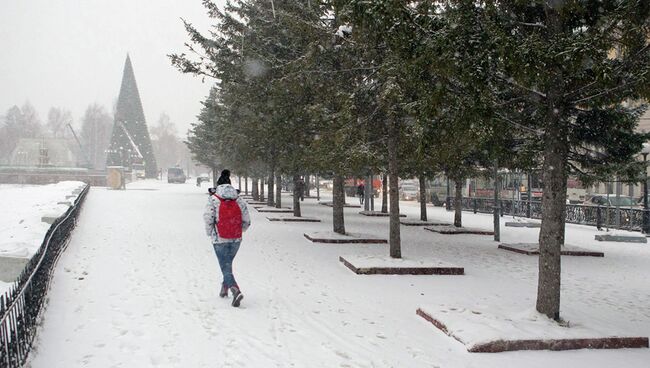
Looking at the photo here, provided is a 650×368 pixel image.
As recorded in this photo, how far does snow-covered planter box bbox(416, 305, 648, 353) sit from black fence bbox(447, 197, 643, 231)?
1512 centimetres

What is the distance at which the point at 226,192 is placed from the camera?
7598 millimetres

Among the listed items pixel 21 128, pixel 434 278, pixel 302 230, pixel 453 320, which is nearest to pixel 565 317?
→ pixel 453 320

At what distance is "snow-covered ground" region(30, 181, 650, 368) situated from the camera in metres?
5.48

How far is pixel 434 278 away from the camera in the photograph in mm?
9930

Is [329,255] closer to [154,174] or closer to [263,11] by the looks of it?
[263,11]

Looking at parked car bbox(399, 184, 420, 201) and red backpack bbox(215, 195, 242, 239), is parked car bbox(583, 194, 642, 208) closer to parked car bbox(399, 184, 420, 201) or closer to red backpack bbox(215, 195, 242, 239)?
Answer: parked car bbox(399, 184, 420, 201)

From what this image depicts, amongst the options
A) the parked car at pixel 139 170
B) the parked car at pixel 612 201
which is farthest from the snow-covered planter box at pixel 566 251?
the parked car at pixel 139 170

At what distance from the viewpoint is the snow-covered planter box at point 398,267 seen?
1006 cm

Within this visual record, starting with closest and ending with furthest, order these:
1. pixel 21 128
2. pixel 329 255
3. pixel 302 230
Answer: pixel 329 255 → pixel 302 230 → pixel 21 128

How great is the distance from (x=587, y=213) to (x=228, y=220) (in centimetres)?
1994

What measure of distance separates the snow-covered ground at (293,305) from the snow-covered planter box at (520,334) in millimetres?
114

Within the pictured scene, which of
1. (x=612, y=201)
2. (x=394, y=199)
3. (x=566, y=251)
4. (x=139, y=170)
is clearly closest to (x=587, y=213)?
(x=612, y=201)

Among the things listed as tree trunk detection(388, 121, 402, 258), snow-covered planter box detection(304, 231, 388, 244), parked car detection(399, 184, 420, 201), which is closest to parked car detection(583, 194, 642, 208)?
parked car detection(399, 184, 420, 201)

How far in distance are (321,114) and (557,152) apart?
21.7 feet
